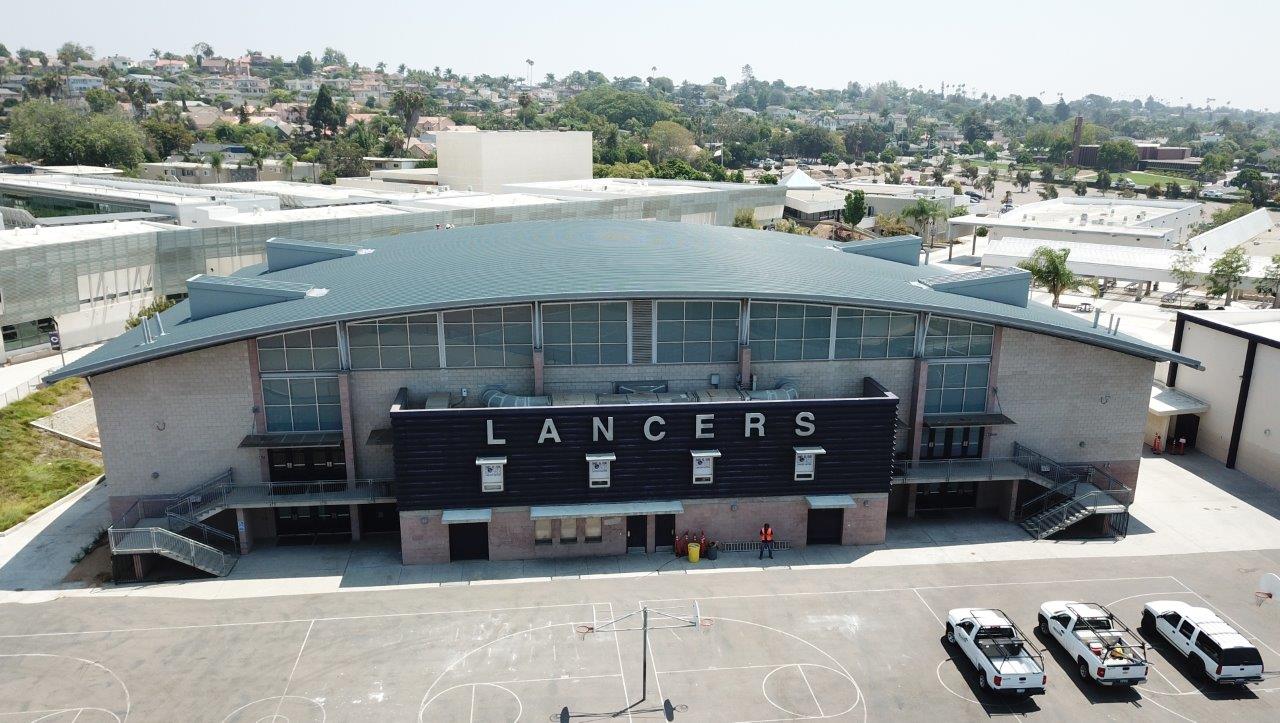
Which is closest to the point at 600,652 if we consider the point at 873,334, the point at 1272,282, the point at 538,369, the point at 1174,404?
the point at 538,369

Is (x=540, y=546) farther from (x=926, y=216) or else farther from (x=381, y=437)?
(x=926, y=216)

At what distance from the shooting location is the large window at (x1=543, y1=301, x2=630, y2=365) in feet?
119

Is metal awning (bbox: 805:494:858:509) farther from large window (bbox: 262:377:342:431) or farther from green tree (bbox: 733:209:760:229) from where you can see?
green tree (bbox: 733:209:760:229)

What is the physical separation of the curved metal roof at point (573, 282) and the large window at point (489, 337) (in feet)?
3.38

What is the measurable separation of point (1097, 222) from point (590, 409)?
105986 mm

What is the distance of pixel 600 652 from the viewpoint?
95.8 ft

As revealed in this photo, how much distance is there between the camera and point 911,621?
103 feet

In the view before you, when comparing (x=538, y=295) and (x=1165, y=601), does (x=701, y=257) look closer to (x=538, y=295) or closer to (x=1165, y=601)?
(x=538, y=295)

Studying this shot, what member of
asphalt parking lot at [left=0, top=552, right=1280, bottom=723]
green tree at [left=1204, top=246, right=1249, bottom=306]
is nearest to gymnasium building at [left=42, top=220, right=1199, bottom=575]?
asphalt parking lot at [left=0, top=552, right=1280, bottom=723]

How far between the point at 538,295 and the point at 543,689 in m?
15.3

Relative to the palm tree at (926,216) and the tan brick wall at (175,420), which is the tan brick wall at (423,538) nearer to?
the tan brick wall at (175,420)

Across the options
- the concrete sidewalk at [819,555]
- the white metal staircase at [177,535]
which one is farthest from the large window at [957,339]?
the white metal staircase at [177,535]

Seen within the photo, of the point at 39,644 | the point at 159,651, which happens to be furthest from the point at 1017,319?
the point at 39,644

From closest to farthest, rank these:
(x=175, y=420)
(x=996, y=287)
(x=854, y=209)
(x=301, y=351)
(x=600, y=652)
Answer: (x=600, y=652)
(x=175, y=420)
(x=301, y=351)
(x=996, y=287)
(x=854, y=209)
